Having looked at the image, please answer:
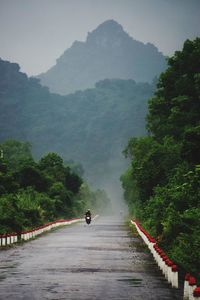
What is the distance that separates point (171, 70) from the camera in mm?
62438

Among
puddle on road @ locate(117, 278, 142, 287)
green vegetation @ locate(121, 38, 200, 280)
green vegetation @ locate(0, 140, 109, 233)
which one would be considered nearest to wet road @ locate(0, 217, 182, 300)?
puddle on road @ locate(117, 278, 142, 287)

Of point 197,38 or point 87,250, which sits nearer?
point 87,250

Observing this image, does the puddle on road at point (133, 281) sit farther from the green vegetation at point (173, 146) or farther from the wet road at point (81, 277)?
the green vegetation at point (173, 146)

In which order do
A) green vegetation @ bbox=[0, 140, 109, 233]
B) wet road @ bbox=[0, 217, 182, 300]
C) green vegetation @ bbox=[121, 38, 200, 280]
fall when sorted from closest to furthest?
wet road @ bbox=[0, 217, 182, 300] → green vegetation @ bbox=[121, 38, 200, 280] → green vegetation @ bbox=[0, 140, 109, 233]

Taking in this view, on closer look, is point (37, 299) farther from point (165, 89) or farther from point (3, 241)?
point (165, 89)

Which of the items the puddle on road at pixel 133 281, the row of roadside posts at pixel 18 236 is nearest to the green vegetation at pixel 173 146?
the row of roadside posts at pixel 18 236

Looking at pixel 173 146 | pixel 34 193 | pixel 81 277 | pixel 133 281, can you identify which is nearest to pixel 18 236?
pixel 173 146

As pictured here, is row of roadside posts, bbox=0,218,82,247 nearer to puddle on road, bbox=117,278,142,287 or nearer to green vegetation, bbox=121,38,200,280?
green vegetation, bbox=121,38,200,280

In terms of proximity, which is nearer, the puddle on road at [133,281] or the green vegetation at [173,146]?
the puddle on road at [133,281]

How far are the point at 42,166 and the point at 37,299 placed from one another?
79445mm

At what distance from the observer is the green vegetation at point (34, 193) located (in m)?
44.3

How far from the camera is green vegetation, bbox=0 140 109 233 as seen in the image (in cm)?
4428

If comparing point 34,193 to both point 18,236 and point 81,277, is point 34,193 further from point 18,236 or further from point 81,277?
point 81,277

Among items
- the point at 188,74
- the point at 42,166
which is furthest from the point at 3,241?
the point at 42,166
